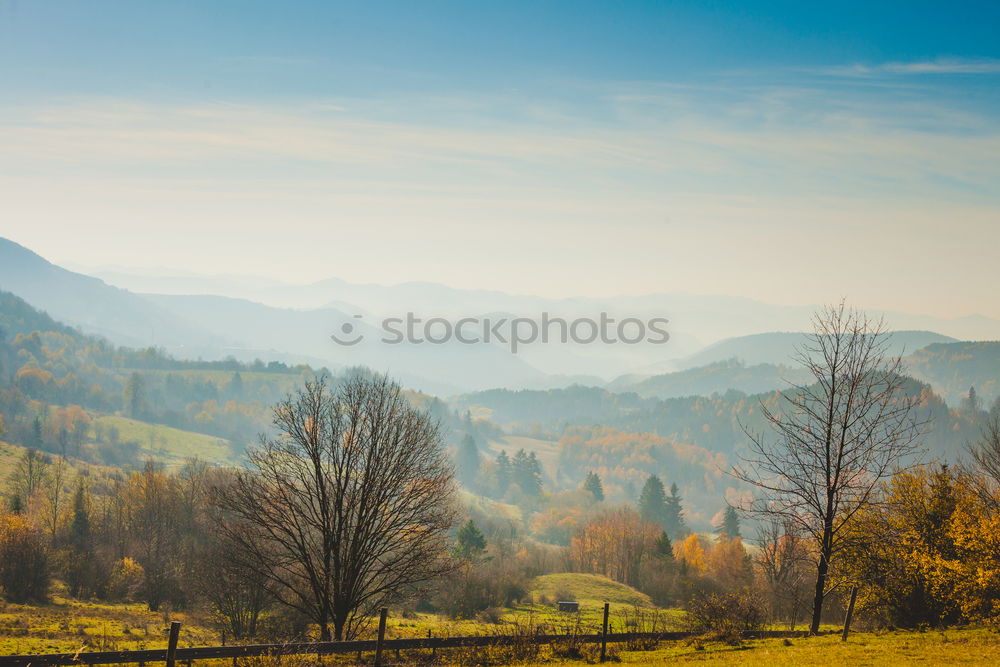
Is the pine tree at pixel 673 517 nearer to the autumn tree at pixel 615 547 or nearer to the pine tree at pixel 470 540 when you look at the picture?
the autumn tree at pixel 615 547

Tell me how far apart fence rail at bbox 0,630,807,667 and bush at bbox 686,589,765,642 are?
0.71 metres

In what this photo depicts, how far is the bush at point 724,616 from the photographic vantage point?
2311 cm

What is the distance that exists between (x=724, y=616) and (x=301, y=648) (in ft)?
43.5

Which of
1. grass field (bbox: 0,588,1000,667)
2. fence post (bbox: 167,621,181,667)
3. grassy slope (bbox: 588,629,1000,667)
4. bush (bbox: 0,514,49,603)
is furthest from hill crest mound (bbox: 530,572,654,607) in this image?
fence post (bbox: 167,621,181,667)

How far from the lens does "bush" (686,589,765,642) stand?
910 inches

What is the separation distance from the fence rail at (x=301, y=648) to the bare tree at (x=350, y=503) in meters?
5.98

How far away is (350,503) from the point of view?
26234 mm

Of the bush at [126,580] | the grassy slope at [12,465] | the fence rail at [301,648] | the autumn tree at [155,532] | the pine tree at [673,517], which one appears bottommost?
the pine tree at [673,517]

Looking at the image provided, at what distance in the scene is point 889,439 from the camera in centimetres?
2323

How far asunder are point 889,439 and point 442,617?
122ft

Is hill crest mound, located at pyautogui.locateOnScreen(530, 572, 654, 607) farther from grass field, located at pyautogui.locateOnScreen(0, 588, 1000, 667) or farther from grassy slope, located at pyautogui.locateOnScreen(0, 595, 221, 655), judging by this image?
grass field, located at pyautogui.locateOnScreen(0, 588, 1000, 667)

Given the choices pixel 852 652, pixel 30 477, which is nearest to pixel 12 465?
pixel 30 477

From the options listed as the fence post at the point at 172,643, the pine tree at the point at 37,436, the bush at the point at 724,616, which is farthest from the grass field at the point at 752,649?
the pine tree at the point at 37,436

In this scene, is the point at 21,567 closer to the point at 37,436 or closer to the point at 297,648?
the point at 297,648
